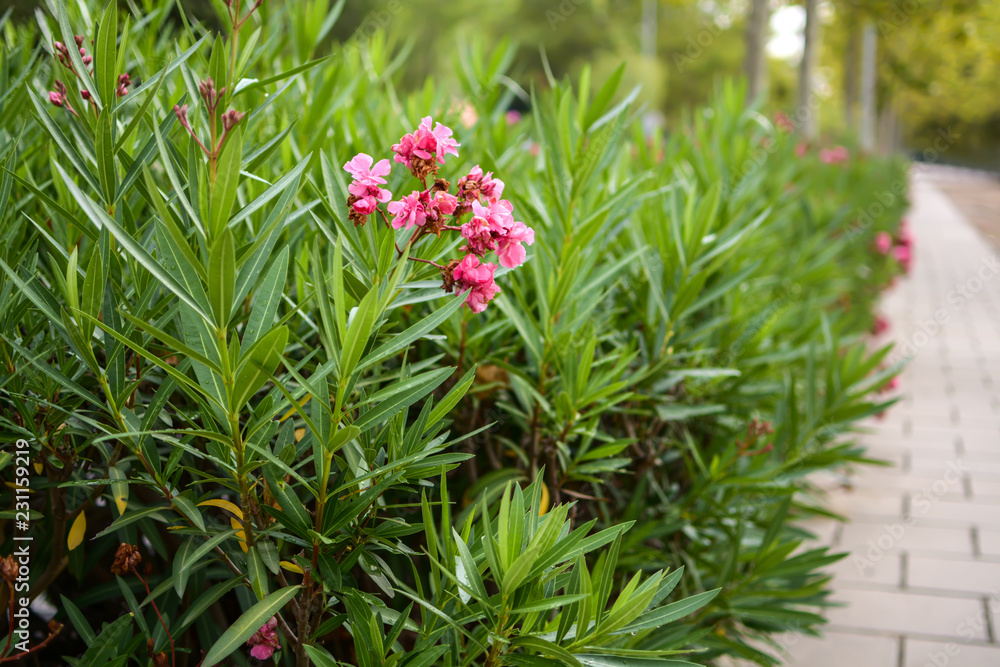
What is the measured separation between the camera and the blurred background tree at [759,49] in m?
8.75

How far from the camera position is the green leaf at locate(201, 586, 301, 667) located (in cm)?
101

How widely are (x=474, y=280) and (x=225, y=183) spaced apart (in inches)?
14.3

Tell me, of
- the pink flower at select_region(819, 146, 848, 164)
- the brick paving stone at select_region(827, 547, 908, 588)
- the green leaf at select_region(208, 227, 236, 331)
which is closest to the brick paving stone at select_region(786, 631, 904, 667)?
the brick paving stone at select_region(827, 547, 908, 588)

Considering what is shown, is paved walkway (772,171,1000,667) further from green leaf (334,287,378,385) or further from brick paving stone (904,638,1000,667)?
green leaf (334,287,378,385)

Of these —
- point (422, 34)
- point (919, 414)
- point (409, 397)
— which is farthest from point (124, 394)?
point (422, 34)

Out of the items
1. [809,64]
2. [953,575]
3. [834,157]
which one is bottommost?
[953,575]

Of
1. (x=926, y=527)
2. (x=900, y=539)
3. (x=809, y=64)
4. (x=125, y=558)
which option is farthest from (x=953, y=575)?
(x=809, y=64)

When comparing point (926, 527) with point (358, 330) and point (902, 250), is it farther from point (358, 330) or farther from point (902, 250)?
point (902, 250)

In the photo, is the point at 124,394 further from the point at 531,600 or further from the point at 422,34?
the point at 422,34

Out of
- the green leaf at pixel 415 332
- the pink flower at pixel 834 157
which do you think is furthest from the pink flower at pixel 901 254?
the green leaf at pixel 415 332

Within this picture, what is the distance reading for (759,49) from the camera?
343 inches

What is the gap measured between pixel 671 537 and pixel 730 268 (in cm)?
82

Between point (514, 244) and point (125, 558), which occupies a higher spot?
point (514, 244)

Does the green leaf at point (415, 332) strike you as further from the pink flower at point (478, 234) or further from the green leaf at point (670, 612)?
the green leaf at point (670, 612)
